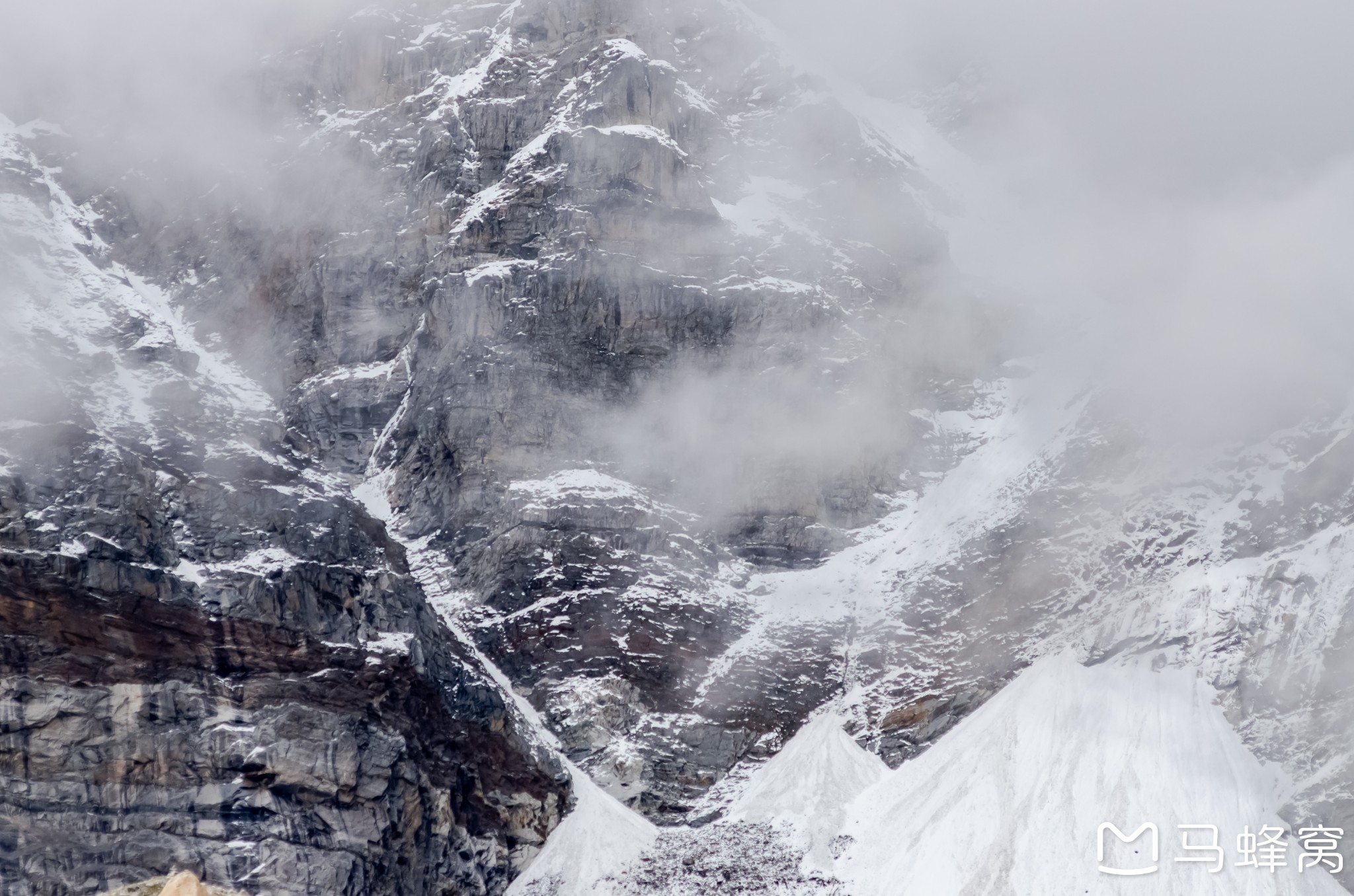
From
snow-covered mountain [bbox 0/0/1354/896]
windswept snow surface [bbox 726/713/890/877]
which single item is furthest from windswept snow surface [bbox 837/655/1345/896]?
windswept snow surface [bbox 726/713/890/877]

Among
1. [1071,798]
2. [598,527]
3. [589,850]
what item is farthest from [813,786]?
[598,527]

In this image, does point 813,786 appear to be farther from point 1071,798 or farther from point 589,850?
point 1071,798

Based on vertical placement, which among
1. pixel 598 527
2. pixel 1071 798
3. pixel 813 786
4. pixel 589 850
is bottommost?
pixel 1071 798

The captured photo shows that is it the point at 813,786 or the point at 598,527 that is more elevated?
the point at 598,527

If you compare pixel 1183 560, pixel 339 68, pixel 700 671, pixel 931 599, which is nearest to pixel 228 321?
pixel 339 68

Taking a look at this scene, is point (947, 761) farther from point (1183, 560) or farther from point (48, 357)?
point (48, 357)

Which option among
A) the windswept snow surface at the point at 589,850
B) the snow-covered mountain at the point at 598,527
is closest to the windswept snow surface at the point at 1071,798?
the snow-covered mountain at the point at 598,527
